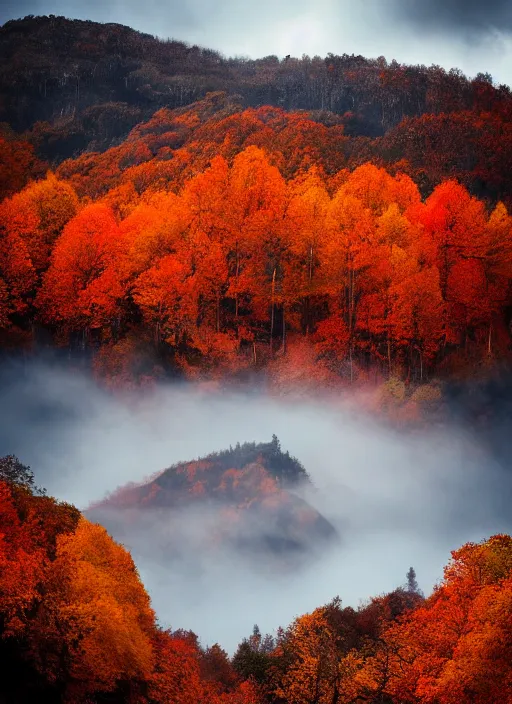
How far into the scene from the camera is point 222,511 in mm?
33469

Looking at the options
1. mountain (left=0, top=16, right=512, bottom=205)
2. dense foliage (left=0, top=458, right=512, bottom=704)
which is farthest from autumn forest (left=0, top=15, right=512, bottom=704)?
mountain (left=0, top=16, right=512, bottom=205)

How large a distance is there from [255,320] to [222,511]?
13148 mm

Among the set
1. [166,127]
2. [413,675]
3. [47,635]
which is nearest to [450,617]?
[413,675]

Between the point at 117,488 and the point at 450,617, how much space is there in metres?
16.2

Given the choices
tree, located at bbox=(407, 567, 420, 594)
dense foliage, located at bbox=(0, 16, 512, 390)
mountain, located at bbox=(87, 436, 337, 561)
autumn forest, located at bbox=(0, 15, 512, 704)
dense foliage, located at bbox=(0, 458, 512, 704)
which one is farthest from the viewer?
dense foliage, located at bbox=(0, 16, 512, 390)

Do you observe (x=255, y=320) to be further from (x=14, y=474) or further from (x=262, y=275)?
(x=14, y=474)

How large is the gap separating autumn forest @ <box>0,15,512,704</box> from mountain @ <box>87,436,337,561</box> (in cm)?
13

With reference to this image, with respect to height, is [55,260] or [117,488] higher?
[55,260]

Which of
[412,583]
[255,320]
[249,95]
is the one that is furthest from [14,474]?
[249,95]

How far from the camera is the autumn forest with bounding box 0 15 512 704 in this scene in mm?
23953

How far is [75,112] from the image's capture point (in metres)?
83.9

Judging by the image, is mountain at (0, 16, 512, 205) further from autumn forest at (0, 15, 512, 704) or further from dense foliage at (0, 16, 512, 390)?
dense foliage at (0, 16, 512, 390)

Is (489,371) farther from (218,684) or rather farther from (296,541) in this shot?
(218,684)

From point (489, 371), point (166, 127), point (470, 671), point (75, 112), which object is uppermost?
point (75, 112)
